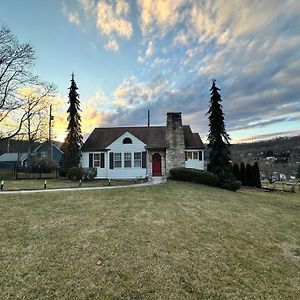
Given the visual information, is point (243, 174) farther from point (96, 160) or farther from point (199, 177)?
point (96, 160)

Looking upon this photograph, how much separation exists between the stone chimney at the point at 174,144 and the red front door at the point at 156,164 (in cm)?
98

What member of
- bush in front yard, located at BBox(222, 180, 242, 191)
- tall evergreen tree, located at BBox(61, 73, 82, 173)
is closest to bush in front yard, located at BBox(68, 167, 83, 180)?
tall evergreen tree, located at BBox(61, 73, 82, 173)

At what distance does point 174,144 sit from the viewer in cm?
2444

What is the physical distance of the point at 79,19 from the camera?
13602 mm

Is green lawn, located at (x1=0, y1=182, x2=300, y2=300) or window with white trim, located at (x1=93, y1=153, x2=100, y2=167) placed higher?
window with white trim, located at (x1=93, y1=153, x2=100, y2=167)

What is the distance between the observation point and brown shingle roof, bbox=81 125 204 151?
82.7 feet

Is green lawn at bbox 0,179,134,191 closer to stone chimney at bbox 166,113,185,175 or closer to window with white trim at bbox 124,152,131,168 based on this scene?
window with white trim at bbox 124,152,131,168

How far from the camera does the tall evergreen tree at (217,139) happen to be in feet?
71.3

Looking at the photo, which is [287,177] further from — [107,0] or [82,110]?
[107,0]

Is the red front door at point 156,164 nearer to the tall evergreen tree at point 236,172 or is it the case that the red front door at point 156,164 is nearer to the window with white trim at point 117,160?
the window with white trim at point 117,160

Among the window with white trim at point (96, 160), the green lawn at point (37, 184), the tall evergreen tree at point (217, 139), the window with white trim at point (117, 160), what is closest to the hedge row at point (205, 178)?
the tall evergreen tree at point (217, 139)

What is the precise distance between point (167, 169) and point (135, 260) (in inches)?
741

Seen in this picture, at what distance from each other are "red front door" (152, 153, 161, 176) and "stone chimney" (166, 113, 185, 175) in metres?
0.98

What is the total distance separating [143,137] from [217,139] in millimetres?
8316
